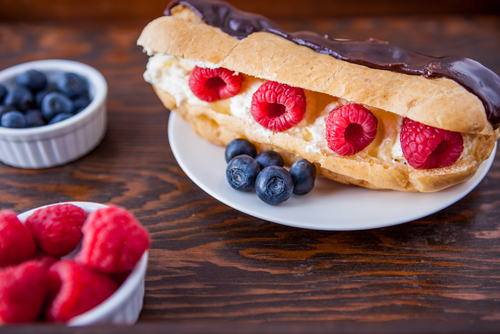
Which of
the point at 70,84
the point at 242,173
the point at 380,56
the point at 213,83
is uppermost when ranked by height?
the point at 380,56

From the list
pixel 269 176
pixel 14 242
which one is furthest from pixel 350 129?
pixel 14 242

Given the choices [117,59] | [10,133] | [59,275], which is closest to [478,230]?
[59,275]

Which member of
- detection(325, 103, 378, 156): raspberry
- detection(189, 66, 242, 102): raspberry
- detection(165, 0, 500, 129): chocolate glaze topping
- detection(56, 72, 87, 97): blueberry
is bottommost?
detection(56, 72, 87, 97): blueberry

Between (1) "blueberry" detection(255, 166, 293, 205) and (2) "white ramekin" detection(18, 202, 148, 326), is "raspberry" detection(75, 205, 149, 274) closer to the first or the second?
(2) "white ramekin" detection(18, 202, 148, 326)

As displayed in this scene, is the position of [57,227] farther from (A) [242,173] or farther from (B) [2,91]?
(B) [2,91]

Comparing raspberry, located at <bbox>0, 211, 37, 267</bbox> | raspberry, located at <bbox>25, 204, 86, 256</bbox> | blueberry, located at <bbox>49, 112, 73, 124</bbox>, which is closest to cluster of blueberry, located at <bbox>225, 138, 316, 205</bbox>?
raspberry, located at <bbox>25, 204, 86, 256</bbox>

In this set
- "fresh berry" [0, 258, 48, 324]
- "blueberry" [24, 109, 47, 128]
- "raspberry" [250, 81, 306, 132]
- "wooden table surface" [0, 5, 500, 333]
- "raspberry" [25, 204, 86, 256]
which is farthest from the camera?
"blueberry" [24, 109, 47, 128]

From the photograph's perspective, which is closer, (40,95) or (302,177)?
(302,177)

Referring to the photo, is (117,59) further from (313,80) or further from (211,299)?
(211,299)
